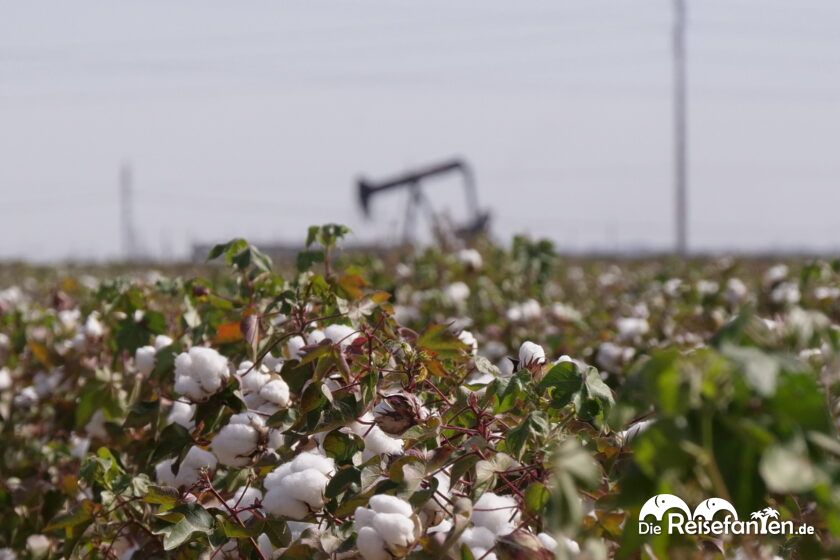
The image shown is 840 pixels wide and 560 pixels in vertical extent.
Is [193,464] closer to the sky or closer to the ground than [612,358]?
closer to the sky

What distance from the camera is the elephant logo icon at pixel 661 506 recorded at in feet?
3.85

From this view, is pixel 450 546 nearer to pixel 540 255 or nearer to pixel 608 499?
pixel 608 499

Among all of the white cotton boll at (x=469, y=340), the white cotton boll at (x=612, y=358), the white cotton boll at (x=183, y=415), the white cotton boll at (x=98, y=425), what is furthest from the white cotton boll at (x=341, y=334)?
the white cotton boll at (x=612, y=358)

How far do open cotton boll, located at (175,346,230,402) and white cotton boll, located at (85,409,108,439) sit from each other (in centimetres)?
87

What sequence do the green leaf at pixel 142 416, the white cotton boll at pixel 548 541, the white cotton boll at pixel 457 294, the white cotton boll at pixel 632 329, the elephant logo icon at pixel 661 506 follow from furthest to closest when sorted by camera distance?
the white cotton boll at pixel 457 294 < the white cotton boll at pixel 632 329 < the green leaf at pixel 142 416 < the white cotton boll at pixel 548 541 < the elephant logo icon at pixel 661 506

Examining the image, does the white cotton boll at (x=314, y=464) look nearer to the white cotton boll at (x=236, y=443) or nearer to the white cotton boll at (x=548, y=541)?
the white cotton boll at (x=236, y=443)

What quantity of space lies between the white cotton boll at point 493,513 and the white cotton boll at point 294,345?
648 millimetres

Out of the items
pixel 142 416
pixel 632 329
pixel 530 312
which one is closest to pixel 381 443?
pixel 142 416

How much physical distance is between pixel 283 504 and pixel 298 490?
1.4 inches

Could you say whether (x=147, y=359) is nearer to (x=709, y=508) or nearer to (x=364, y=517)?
(x=364, y=517)

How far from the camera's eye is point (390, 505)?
137cm

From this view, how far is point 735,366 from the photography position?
0.86 m

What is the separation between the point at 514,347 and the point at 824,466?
2.96 m

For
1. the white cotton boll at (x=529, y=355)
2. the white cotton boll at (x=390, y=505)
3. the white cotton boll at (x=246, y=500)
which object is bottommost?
the white cotton boll at (x=246, y=500)
